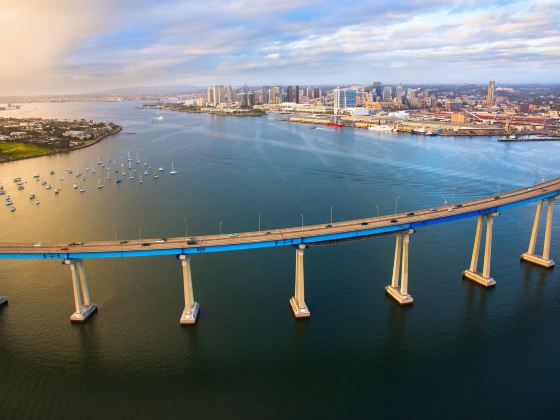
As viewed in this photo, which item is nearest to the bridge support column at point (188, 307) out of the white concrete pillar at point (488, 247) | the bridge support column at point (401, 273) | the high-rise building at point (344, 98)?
the bridge support column at point (401, 273)

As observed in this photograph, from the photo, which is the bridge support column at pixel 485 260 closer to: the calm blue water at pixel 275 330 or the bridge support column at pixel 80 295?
the calm blue water at pixel 275 330

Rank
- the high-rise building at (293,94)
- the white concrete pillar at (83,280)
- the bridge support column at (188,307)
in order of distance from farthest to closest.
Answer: the high-rise building at (293,94), the white concrete pillar at (83,280), the bridge support column at (188,307)

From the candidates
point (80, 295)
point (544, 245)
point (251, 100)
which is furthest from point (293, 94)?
point (80, 295)

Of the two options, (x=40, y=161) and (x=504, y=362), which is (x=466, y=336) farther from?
(x=40, y=161)

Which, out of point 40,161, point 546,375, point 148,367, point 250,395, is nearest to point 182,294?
point 148,367

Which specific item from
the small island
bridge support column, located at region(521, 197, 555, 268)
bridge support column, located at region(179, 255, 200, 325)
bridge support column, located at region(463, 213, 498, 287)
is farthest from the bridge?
the small island

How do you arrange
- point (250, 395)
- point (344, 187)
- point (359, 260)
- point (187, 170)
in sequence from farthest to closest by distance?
point (187, 170) < point (344, 187) < point (359, 260) < point (250, 395)

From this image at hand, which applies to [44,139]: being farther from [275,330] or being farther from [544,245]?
[544,245]
